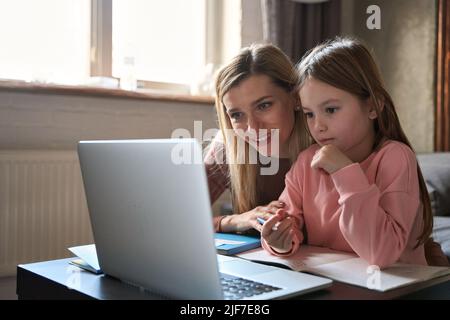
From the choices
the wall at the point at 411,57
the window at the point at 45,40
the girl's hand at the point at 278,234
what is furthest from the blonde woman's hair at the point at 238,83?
the wall at the point at 411,57

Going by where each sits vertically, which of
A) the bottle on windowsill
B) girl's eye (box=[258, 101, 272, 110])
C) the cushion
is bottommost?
the cushion

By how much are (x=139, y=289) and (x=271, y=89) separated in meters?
0.73

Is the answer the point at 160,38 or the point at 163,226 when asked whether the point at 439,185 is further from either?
the point at 163,226

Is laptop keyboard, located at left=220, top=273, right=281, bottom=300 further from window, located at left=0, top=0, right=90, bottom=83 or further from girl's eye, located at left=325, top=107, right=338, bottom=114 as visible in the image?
window, located at left=0, top=0, right=90, bottom=83

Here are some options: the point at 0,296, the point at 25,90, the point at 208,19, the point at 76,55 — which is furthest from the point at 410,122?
the point at 0,296

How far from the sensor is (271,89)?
1.37 metres

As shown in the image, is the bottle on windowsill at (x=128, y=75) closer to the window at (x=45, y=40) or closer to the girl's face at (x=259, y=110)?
the window at (x=45, y=40)

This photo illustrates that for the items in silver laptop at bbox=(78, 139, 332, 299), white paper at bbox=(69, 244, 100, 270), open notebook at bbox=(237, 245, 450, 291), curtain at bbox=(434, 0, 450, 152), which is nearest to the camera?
silver laptop at bbox=(78, 139, 332, 299)

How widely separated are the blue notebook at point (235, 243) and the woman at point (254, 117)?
0.29ft

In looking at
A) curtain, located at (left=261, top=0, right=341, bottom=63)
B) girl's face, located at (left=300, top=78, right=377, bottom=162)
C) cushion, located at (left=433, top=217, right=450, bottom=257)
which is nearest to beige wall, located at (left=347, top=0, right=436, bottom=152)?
curtain, located at (left=261, top=0, right=341, bottom=63)

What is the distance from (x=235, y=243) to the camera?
1.08 metres

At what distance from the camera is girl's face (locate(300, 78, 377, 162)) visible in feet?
3.51

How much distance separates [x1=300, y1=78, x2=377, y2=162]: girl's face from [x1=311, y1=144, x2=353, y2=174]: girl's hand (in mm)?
83

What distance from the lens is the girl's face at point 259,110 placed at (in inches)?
52.9
